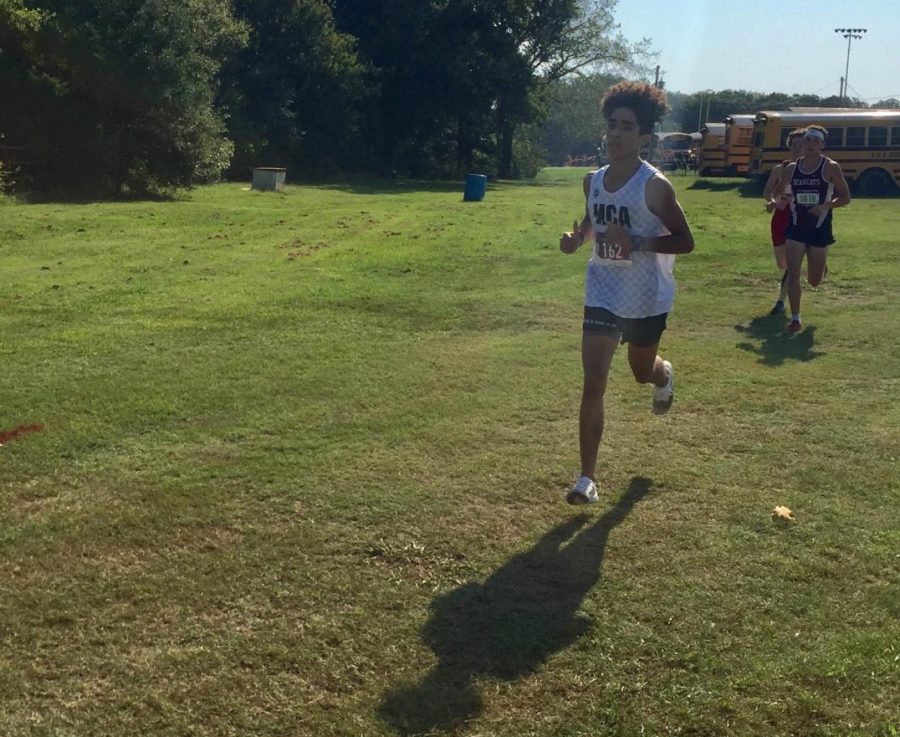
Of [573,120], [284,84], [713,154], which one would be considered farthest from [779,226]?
[573,120]

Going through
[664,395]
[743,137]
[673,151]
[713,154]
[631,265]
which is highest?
[673,151]

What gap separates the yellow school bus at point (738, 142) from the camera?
138 feet

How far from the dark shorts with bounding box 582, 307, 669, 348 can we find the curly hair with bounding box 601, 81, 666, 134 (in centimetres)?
93

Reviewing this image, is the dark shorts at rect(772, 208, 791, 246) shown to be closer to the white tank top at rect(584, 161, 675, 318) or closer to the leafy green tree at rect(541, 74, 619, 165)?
the white tank top at rect(584, 161, 675, 318)

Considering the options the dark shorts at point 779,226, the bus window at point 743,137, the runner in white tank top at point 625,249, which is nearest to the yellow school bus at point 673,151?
the bus window at point 743,137

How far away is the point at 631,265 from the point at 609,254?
124mm

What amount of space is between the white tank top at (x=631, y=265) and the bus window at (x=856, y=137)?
3030cm

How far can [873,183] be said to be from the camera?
32438mm

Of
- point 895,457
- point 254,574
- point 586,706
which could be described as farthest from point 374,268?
point 586,706

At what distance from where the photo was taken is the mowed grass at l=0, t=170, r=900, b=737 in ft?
10.7

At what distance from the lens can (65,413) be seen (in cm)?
616

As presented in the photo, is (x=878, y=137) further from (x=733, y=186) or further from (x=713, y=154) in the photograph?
(x=713, y=154)

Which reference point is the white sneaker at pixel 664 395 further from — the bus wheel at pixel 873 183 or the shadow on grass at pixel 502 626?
the bus wheel at pixel 873 183

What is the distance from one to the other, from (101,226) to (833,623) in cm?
1534
